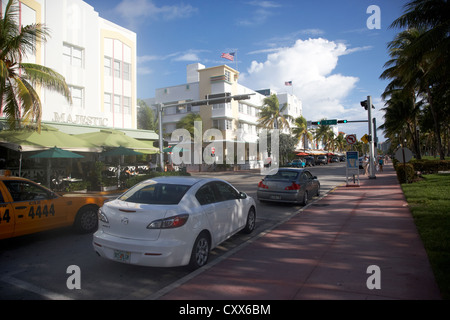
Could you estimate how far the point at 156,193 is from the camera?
5.29m

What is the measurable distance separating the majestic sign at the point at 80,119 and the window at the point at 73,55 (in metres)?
3.78

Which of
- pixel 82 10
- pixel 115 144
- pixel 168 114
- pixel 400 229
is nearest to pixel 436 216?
pixel 400 229

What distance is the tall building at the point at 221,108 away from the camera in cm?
3988

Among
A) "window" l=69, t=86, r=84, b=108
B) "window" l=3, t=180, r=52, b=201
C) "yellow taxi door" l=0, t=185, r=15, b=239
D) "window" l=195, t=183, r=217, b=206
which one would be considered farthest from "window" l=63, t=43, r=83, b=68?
"window" l=195, t=183, r=217, b=206

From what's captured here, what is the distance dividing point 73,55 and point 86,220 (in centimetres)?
1818

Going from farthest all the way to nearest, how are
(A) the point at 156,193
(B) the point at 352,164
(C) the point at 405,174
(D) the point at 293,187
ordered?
(B) the point at 352,164
(C) the point at 405,174
(D) the point at 293,187
(A) the point at 156,193

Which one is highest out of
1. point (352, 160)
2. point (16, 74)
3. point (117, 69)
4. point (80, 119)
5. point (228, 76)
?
point (228, 76)

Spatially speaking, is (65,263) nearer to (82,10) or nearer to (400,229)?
(400,229)

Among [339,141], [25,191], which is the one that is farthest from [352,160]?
[339,141]

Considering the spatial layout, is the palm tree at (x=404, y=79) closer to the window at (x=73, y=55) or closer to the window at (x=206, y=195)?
the window at (x=206, y=195)

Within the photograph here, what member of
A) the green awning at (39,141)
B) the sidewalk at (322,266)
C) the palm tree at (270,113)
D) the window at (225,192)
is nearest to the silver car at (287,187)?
the sidewalk at (322,266)

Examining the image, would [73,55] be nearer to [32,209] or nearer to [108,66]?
[108,66]

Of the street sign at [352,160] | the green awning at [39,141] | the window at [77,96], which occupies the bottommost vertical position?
the street sign at [352,160]
